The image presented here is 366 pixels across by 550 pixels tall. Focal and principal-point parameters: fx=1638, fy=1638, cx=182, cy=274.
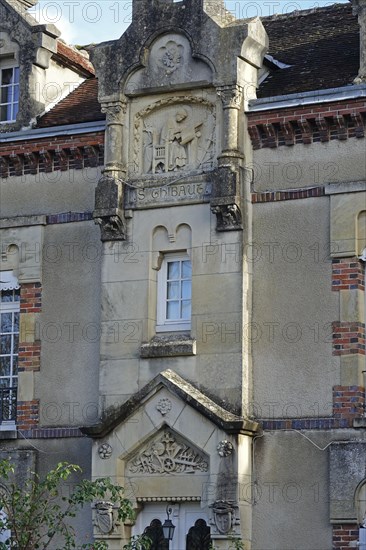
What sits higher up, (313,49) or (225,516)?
(313,49)

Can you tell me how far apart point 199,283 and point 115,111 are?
2917mm

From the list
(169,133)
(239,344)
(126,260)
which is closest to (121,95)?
(169,133)

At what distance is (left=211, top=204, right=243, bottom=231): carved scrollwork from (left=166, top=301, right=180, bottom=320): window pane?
1.28 metres

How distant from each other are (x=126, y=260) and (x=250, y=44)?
11.5 feet

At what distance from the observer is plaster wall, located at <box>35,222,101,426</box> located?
2350 cm

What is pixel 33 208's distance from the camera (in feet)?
80.6

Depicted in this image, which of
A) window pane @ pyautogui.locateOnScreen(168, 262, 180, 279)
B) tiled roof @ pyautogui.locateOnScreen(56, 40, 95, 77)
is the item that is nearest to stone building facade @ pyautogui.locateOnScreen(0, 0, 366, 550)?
window pane @ pyautogui.locateOnScreen(168, 262, 180, 279)

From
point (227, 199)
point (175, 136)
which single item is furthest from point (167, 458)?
point (175, 136)

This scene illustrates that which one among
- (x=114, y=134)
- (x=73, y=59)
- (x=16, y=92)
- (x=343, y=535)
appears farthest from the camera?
(x=73, y=59)

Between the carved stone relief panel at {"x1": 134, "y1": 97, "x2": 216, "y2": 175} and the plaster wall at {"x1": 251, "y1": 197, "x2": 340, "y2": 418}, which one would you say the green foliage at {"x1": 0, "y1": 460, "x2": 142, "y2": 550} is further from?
the carved stone relief panel at {"x1": 134, "y1": 97, "x2": 216, "y2": 175}

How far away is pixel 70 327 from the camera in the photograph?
23812 mm

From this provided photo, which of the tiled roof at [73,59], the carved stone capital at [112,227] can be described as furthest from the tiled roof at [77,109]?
the carved stone capital at [112,227]

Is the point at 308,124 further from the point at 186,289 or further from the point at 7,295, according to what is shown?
the point at 7,295

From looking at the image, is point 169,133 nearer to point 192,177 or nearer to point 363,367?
point 192,177
